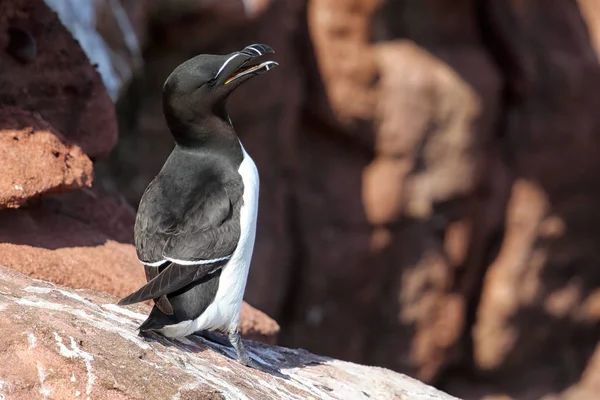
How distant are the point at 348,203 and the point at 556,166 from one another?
2480mm

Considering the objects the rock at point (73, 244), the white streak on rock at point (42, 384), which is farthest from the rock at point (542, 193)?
the white streak on rock at point (42, 384)

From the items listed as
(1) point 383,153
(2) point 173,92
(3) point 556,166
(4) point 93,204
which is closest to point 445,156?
(1) point 383,153

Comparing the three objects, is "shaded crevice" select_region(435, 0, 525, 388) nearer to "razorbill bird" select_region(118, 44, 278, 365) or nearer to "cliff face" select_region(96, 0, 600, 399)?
"cliff face" select_region(96, 0, 600, 399)

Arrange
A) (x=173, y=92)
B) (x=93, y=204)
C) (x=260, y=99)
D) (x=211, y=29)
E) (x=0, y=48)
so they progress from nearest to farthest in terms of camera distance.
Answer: (x=173, y=92)
(x=0, y=48)
(x=93, y=204)
(x=211, y=29)
(x=260, y=99)

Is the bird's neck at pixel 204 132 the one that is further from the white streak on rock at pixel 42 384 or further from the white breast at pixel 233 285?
the white streak on rock at pixel 42 384

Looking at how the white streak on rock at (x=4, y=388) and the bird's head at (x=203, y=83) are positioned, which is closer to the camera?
the white streak on rock at (x=4, y=388)

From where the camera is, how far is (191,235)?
3295mm

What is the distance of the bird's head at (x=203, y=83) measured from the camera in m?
3.49

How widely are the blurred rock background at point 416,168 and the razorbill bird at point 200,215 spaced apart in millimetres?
2058

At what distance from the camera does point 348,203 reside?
8117mm

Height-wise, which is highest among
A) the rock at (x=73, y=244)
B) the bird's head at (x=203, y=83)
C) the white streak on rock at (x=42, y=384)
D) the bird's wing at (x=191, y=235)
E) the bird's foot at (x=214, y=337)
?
the bird's head at (x=203, y=83)

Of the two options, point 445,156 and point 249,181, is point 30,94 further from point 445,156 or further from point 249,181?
point 445,156

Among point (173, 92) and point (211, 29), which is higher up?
point (211, 29)

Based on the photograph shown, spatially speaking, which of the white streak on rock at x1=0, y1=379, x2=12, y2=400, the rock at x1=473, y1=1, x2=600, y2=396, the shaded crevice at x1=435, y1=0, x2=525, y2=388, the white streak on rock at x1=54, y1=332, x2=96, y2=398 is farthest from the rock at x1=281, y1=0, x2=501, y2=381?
the white streak on rock at x1=0, y1=379, x2=12, y2=400
